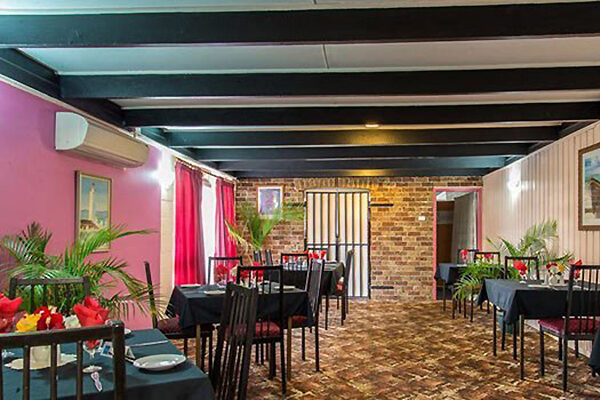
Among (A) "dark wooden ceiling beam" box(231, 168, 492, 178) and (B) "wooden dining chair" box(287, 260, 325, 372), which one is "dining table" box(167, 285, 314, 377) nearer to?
(B) "wooden dining chair" box(287, 260, 325, 372)

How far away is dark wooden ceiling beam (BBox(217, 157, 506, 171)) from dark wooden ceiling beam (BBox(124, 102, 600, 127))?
3.20 metres

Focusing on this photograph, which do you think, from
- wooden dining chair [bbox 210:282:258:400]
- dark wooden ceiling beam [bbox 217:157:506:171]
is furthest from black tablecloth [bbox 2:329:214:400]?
dark wooden ceiling beam [bbox 217:157:506:171]

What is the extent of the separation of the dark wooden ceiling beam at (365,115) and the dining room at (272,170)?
0.02m

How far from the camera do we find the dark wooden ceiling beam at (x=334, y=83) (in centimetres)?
404

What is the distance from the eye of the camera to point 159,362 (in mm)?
2246

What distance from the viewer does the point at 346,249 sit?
1015cm

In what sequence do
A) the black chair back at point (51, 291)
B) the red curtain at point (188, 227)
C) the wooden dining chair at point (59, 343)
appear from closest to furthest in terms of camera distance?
the wooden dining chair at point (59, 343)
the black chair back at point (51, 291)
the red curtain at point (188, 227)

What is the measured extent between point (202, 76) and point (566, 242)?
440 cm

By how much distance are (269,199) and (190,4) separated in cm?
751

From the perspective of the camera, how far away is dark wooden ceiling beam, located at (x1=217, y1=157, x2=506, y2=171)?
862cm

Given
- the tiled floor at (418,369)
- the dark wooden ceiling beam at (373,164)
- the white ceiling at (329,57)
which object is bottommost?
the tiled floor at (418,369)

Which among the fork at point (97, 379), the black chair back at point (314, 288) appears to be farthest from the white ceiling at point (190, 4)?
the black chair back at point (314, 288)

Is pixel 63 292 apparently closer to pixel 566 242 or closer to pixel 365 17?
pixel 365 17

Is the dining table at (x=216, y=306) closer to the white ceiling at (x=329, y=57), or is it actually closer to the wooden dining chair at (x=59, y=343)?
the white ceiling at (x=329, y=57)
